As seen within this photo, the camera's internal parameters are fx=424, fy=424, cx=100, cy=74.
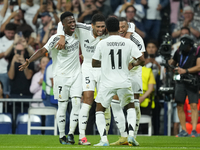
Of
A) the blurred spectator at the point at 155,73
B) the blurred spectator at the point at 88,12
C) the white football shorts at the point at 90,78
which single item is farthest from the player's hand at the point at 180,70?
the blurred spectator at the point at 88,12

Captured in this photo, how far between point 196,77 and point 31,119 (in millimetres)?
4582

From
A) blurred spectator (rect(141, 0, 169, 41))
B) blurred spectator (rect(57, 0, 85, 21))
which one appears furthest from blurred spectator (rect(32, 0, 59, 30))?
blurred spectator (rect(141, 0, 169, 41))

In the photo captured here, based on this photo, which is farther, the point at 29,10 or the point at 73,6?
the point at 29,10

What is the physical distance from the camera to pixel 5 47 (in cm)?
1278

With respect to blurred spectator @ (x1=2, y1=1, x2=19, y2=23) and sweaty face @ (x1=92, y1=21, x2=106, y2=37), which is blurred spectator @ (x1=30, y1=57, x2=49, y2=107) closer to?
blurred spectator @ (x1=2, y1=1, x2=19, y2=23)

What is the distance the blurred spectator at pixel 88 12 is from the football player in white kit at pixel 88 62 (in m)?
4.83

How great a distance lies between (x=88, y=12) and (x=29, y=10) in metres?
1.94

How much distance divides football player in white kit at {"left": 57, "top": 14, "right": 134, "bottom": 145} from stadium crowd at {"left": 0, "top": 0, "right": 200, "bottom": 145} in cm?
372

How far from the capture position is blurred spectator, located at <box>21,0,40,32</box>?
13343mm

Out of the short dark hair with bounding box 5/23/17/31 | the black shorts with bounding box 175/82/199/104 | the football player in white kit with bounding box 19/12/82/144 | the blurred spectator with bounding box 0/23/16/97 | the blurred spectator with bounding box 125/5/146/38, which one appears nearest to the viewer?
the football player in white kit with bounding box 19/12/82/144

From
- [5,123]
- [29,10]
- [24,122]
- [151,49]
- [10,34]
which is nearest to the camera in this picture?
[5,123]

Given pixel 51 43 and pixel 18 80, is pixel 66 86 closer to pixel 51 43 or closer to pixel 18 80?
pixel 51 43

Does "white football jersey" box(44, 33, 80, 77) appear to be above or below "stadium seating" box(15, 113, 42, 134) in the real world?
above

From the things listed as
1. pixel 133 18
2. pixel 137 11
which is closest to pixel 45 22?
pixel 133 18
